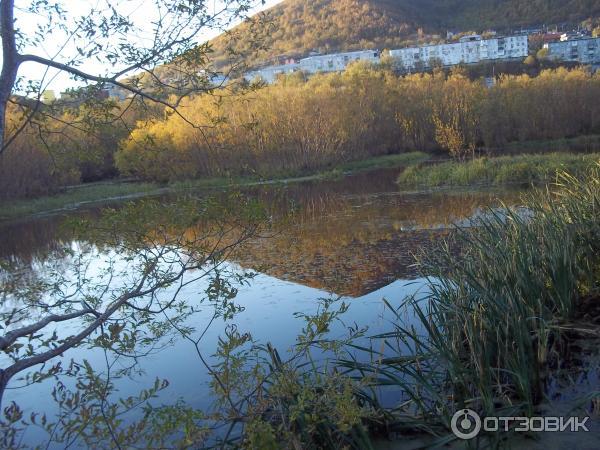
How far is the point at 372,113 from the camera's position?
37.2m

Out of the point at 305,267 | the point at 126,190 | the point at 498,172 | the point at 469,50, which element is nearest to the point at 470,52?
the point at 469,50

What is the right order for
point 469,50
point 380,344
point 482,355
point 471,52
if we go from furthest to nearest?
1. point 471,52
2. point 469,50
3. point 380,344
4. point 482,355

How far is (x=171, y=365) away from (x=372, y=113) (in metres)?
33.4

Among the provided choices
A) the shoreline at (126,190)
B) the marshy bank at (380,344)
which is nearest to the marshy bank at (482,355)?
the marshy bank at (380,344)

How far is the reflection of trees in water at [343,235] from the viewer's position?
7608mm

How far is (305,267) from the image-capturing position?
9.12 m

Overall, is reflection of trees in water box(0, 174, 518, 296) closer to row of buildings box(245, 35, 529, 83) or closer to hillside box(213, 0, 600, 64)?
row of buildings box(245, 35, 529, 83)

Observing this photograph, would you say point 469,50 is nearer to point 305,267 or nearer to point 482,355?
point 305,267

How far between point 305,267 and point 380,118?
30.2 m

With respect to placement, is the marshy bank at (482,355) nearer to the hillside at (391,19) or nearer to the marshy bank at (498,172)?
the marshy bank at (498,172)

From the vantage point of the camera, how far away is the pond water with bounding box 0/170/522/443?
5293 millimetres

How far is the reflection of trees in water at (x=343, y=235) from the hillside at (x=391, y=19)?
96252mm

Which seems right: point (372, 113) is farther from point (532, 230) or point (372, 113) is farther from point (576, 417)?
point (576, 417)

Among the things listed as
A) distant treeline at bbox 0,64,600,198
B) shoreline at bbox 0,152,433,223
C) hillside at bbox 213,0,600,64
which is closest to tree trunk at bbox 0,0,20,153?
shoreline at bbox 0,152,433,223
